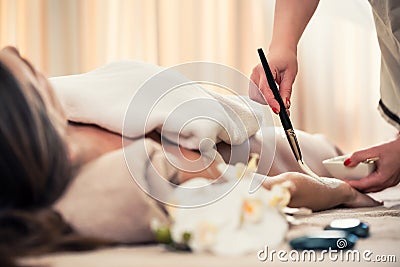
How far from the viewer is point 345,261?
59 centimetres

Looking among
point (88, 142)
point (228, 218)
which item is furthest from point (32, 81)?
point (228, 218)

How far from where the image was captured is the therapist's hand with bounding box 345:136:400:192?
3.74 feet

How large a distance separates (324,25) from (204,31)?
513 mm

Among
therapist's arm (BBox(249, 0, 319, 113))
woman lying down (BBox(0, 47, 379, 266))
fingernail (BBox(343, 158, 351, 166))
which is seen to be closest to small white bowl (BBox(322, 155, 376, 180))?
fingernail (BBox(343, 158, 351, 166))

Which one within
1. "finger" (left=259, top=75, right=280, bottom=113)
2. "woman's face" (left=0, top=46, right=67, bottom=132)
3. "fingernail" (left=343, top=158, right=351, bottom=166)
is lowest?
"fingernail" (left=343, top=158, right=351, bottom=166)

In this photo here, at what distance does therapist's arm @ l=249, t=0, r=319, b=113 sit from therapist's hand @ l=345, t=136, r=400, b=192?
16 centimetres

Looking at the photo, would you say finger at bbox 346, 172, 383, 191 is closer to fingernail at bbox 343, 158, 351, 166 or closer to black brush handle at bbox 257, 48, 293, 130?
fingernail at bbox 343, 158, 351, 166

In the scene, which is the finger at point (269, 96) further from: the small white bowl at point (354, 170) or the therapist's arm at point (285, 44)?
the small white bowl at point (354, 170)

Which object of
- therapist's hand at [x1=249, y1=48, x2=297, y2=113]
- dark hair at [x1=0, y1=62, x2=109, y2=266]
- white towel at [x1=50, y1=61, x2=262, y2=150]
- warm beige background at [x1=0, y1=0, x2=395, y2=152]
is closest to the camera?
dark hair at [x1=0, y1=62, x2=109, y2=266]

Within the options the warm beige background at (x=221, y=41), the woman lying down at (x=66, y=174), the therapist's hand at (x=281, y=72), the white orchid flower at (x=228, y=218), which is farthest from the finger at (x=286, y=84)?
the warm beige background at (x=221, y=41)

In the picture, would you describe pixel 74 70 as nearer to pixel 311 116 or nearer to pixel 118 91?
pixel 311 116

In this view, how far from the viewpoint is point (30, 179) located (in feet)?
1.98

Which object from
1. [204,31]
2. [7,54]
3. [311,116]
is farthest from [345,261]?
[204,31]

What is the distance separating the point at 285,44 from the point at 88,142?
0.59m
